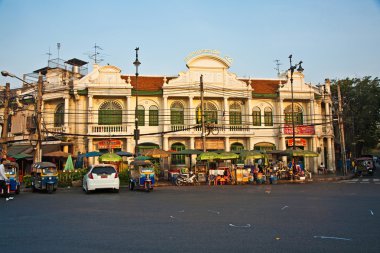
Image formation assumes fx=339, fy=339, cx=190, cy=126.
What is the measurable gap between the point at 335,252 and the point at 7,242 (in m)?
6.39

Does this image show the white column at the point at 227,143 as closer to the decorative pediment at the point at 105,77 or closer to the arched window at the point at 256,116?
the arched window at the point at 256,116

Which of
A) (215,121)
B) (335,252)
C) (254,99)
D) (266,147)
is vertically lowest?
(335,252)

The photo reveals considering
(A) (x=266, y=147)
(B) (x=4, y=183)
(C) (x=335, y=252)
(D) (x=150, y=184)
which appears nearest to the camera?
(C) (x=335, y=252)

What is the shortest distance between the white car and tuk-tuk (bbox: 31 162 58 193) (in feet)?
8.20

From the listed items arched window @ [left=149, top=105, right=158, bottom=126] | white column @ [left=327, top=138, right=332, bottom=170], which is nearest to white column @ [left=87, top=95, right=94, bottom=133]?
arched window @ [left=149, top=105, right=158, bottom=126]

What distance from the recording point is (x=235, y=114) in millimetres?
35250

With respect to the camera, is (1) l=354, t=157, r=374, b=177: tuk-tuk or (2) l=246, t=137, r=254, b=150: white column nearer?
(2) l=246, t=137, r=254, b=150: white column

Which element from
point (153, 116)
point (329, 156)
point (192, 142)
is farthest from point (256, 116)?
point (153, 116)

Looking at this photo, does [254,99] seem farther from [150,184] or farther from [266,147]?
[150,184]

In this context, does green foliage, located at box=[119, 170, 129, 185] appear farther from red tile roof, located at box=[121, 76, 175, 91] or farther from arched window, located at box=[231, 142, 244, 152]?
arched window, located at box=[231, 142, 244, 152]

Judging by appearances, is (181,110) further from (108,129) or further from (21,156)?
(21,156)

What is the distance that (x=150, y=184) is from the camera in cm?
1969

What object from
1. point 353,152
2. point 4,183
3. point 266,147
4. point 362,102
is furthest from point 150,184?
point 353,152

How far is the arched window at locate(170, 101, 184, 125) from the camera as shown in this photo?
33.5 metres
